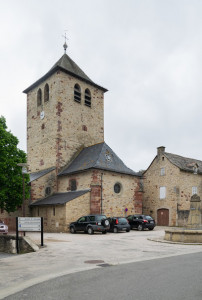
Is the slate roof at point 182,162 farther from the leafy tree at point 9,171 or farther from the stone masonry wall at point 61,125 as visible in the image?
the leafy tree at point 9,171

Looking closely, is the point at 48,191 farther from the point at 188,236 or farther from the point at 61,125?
the point at 188,236

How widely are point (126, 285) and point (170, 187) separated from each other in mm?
27242

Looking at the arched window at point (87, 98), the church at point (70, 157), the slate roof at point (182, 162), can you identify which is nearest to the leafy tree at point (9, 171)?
the church at point (70, 157)

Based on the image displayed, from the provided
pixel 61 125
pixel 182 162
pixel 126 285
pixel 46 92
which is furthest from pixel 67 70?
pixel 126 285

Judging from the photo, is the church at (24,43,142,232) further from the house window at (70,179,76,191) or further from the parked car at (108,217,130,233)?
the parked car at (108,217,130,233)

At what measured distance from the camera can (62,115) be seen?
3403 centimetres

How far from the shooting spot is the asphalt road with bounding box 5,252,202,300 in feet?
17.8

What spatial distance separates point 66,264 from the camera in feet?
29.6

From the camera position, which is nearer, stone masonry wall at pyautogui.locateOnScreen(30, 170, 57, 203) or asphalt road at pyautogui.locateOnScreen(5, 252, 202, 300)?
asphalt road at pyautogui.locateOnScreen(5, 252, 202, 300)

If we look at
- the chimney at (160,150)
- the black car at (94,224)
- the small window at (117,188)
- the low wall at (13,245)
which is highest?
the chimney at (160,150)

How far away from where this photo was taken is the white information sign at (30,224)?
1382 centimetres

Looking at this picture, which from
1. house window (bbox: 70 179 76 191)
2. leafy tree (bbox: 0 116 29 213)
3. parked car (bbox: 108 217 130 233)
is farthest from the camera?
house window (bbox: 70 179 76 191)

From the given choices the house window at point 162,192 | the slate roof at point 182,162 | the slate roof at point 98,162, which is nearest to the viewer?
the slate roof at point 98,162

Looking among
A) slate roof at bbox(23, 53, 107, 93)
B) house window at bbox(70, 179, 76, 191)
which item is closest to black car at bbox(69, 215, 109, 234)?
house window at bbox(70, 179, 76, 191)
